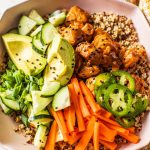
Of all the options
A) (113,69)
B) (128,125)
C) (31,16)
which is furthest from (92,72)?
(31,16)

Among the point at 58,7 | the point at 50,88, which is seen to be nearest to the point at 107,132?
the point at 50,88

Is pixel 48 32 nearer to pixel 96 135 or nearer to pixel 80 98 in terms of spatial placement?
pixel 80 98

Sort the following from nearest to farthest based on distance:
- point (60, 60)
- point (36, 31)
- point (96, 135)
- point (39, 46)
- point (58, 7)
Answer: point (96, 135)
point (60, 60)
point (39, 46)
point (36, 31)
point (58, 7)

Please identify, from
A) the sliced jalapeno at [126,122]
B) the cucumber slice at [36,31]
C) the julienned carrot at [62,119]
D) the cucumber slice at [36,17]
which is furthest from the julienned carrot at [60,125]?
the cucumber slice at [36,17]

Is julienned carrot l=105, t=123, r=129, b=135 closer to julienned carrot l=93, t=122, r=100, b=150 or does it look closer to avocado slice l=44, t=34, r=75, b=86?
julienned carrot l=93, t=122, r=100, b=150

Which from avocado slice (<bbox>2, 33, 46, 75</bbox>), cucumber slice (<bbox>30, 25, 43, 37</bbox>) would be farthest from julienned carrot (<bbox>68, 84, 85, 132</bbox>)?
cucumber slice (<bbox>30, 25, 43, 37</bbox>)

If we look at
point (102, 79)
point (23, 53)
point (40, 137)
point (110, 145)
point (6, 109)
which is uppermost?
point (23, 53)
